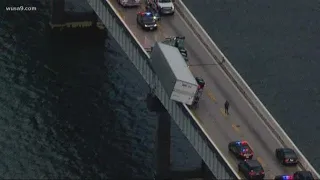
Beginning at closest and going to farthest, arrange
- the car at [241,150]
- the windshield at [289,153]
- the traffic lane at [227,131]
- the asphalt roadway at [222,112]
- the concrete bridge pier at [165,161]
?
1. the car at [241,150]
2. the windshield at [289,153]
3. the traffic lane at [227,131]
4. the asphalt roadway at [222,112]
5. the concrete bridge pier at [165,161]

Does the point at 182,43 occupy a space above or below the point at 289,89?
above

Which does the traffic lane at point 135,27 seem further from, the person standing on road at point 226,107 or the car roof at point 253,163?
the car roof at point 253,163

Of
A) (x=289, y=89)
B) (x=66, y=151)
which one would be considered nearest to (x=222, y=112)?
(x=66, y=151)

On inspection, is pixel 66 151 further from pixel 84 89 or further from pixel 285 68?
pixel 285 68

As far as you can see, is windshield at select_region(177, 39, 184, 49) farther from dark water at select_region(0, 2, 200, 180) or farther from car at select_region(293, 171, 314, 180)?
car at select_region(293, 171, 314, 180)

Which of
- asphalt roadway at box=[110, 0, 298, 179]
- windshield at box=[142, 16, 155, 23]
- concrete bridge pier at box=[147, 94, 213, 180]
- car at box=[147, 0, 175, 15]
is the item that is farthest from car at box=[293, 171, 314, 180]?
car at box=[147, 0, 175, 15]

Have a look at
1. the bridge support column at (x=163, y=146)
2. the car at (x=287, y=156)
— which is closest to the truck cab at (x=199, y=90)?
the bridge support column at (x=163, y=146)
